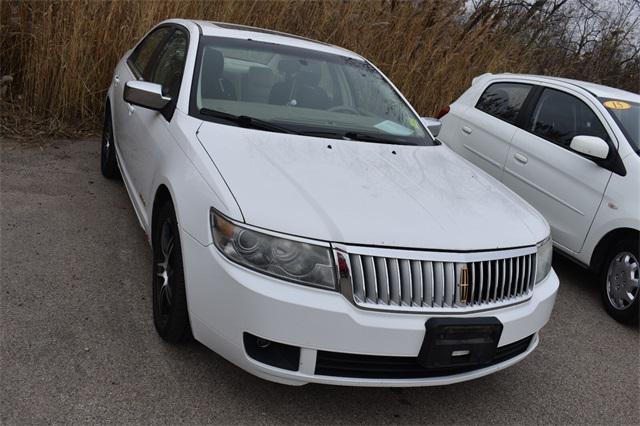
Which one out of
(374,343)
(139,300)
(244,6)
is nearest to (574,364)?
(374,343)

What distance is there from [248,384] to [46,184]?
10.3 feet

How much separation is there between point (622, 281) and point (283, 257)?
9.70 ft

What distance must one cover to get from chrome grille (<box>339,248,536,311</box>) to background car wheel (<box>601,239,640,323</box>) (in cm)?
202

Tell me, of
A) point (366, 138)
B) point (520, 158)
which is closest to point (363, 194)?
point (366, 138)

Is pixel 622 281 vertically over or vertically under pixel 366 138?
under

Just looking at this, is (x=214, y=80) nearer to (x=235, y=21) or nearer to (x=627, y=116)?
(x=627, y=116)

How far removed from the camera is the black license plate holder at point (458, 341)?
223cm

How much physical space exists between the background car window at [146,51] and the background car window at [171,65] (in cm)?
22

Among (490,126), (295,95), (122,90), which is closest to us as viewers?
(295,95)

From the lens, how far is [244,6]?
24.4 feet

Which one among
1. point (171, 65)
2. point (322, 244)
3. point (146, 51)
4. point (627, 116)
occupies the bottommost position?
point (322, 244)

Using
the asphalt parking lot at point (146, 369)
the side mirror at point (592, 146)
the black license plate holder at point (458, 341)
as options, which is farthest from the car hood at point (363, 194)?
the side mirror at point (592, 146)

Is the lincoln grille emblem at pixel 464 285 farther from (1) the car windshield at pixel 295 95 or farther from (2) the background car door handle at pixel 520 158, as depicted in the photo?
(2) the background car door handle at pixel 520 158

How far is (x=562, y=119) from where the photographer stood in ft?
16.1
